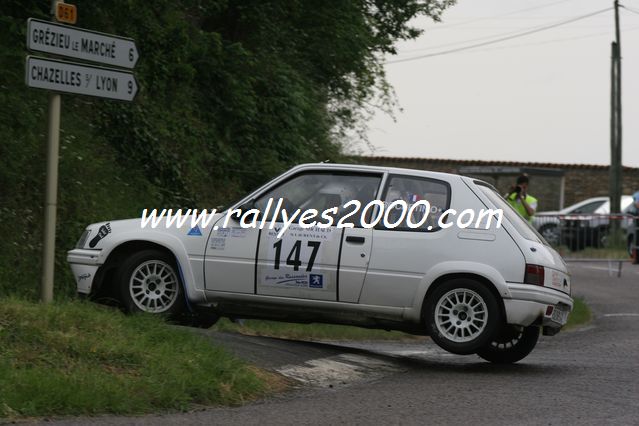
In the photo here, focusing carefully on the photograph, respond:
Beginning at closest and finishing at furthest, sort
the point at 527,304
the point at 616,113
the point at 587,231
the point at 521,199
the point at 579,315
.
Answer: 1. the point at 527,304
2. the point at 579,315
3. the point at 521,199
4. the point at 587,231
5. the point at 616,113

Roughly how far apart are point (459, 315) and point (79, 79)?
380cm

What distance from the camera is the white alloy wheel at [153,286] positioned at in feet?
37.5

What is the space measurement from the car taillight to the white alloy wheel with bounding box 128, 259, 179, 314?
3.11 meters

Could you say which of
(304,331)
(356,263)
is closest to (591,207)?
(304,331)

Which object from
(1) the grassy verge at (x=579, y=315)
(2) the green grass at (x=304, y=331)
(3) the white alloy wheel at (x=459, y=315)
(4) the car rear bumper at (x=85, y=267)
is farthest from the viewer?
(1) the grassy verge at (x=579, y=315)

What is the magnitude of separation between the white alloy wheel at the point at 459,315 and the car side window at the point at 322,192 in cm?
108

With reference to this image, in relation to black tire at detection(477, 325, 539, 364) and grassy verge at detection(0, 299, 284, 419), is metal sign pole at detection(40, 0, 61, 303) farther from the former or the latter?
black tire at detection(477, 325, 539, 364)

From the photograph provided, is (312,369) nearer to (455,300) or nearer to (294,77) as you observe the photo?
(455,300)

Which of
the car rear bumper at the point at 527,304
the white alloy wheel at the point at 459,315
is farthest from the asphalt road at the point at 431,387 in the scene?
the car rear bumper at the point at 527,304

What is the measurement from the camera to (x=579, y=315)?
17281mm

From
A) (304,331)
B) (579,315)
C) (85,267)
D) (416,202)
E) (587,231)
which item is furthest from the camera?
(587,231)

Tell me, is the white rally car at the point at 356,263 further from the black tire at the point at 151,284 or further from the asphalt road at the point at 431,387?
the asphalt road at the point at 431,387

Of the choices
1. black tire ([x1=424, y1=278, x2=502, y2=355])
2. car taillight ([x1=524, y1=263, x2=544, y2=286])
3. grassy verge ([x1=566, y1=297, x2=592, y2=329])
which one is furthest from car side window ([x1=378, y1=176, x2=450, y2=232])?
grassy verge ([x1=566, y1=297, x2=592, y2=329])

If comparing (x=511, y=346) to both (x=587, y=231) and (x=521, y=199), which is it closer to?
(x=521, y=199)
